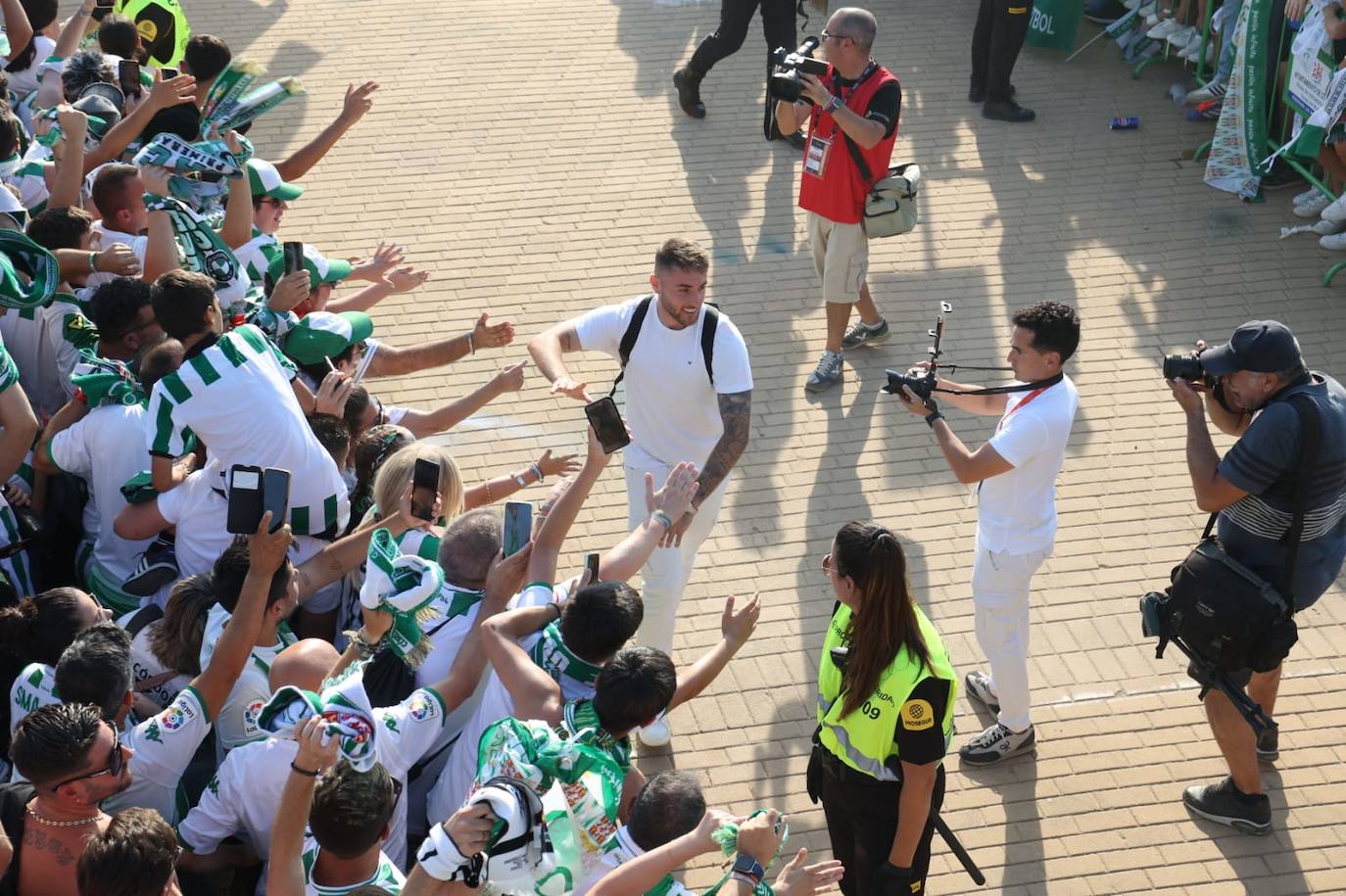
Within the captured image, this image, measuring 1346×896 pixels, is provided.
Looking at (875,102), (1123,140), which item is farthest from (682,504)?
(1123,140)

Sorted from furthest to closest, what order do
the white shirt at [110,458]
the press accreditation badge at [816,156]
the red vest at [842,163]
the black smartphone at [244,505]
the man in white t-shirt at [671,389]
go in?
1. the press accreditation badge at [816,156]
2. the red vest at [842,163]
3. the man in white t-shirt at [671,389]
4. the white shirt at [110,458]
5. the black smartphone at [244,505]

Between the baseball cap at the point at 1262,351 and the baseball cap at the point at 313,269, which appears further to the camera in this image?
the baseball cap at the point at 313,269

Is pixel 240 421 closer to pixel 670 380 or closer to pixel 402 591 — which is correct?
pixel 402 591

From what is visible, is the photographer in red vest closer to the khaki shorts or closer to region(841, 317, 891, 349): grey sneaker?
the khaki shorts

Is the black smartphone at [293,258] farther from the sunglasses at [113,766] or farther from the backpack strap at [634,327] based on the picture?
the sunglasses at [113,766]

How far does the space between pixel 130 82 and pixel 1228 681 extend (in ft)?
22.0

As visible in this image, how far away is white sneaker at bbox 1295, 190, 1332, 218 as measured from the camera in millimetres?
9453


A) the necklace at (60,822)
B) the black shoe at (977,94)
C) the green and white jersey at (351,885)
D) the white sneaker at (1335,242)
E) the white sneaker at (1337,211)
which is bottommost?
the white sneaker at (1335,242)

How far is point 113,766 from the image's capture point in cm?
375

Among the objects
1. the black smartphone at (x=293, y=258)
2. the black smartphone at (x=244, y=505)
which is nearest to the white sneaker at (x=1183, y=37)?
the black smartphone at (x=293, y=258)

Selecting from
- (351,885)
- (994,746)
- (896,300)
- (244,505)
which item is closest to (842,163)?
(896,300)

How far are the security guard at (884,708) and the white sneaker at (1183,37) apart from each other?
819 centimetres

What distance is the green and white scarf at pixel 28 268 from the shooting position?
575 cm

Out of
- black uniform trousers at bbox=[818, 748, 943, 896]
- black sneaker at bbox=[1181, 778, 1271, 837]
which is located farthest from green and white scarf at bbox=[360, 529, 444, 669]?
black sneaker at bbox=[1181, 778, 1271, 837]
